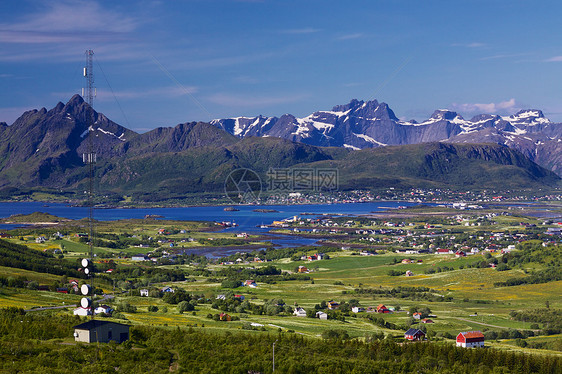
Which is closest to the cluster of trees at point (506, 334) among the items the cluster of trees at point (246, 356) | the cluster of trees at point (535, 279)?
the cluster of trees at point (246, 356)

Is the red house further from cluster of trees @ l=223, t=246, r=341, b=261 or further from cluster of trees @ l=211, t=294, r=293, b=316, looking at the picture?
cluster of trees @ l=223, t=246, r=341, b=261

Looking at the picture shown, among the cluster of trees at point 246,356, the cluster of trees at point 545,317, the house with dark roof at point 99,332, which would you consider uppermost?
→ the house with dark roof at point 99,332

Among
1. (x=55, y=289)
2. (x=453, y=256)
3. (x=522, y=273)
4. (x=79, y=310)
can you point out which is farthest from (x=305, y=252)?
(x=79, y=310)

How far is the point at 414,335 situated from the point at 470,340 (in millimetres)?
3971

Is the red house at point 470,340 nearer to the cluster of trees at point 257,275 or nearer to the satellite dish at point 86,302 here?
the satellite dish at point 86,302

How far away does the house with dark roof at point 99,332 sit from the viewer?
3831 cm

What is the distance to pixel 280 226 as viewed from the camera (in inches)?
6378

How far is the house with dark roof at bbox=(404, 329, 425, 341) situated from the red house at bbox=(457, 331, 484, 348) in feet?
8.91

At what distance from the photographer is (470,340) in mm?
48219

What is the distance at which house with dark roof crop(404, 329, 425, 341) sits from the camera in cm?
4928

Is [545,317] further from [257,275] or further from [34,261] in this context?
[34,261]

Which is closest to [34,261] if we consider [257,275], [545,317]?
[257,275]

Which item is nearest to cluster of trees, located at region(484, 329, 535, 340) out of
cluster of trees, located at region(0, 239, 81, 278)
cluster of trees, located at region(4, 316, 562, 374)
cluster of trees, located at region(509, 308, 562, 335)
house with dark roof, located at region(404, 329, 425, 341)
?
cluster of trees, located at region(509, 308, 562, 335)

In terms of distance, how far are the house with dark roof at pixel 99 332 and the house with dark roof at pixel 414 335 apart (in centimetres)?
2102
